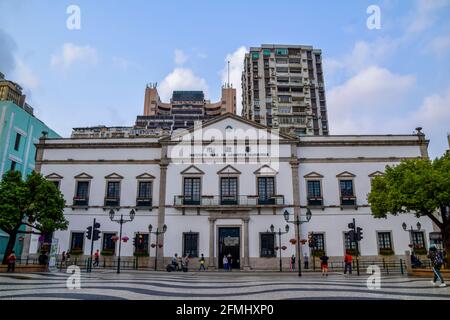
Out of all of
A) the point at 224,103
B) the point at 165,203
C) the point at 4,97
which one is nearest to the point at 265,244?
the point at 165,203

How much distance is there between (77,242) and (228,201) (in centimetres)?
1314

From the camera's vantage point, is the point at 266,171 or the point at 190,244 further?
the point at 266,171

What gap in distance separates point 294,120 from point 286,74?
9.87 m

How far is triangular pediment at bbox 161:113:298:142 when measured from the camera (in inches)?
1172

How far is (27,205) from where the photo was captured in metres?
21.0

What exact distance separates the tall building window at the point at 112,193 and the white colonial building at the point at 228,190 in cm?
9

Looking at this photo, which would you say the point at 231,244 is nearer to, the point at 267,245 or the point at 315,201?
the point at 267,245

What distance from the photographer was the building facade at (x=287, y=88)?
62844 millimetres

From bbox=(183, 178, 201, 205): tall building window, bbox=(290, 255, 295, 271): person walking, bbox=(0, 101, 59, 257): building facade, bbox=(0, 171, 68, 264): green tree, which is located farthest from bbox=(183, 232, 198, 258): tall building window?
bbox=(0, 101, 59, 257): building facade

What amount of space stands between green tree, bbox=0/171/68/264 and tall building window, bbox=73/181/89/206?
22.1 ft

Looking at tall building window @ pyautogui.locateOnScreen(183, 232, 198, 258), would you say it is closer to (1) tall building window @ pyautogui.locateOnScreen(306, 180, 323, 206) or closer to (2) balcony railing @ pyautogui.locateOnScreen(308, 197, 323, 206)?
(2) balcony railing @ pyautogui.locateOnScreen(308, 197, 323, 206)

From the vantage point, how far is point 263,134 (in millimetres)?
29812

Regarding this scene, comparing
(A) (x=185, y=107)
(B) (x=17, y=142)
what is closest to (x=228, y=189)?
(B) (x=17, y=142)

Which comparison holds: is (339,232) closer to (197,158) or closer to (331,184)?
(331,184)
